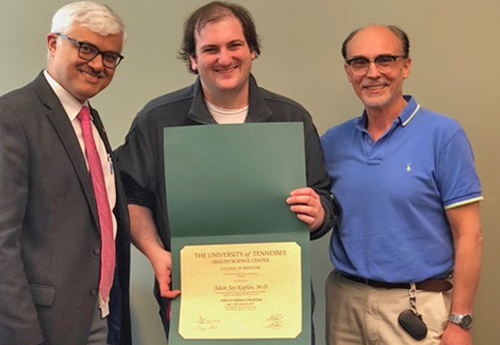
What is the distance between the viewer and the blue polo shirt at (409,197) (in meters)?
1.58

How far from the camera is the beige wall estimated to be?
207 centimetres

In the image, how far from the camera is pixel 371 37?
170 cm

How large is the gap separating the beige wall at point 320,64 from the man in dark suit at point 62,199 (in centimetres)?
74

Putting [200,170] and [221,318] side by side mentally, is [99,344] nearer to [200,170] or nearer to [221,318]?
[221,318]

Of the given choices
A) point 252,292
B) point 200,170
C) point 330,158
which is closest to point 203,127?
point 200,170

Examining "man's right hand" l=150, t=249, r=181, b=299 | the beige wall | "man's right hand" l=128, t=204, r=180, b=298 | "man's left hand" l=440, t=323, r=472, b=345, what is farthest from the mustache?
"man's left hand" l=440, t=323, r=472, b=345

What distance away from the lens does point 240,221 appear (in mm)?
1336

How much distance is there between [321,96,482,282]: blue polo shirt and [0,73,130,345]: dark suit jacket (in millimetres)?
832

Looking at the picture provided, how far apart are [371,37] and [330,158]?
435mm

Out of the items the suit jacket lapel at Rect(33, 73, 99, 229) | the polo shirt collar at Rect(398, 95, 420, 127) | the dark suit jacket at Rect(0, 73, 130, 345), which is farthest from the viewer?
the polo shirt collar at Rect(398, 95, 420, 127)

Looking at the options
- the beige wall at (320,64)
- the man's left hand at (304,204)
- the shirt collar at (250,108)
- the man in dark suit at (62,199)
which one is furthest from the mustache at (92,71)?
the beige wall at (320,64)

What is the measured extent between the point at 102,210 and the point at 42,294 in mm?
273

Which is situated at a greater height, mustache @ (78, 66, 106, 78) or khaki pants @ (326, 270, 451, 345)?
mustache @ (78, 66, 106, 78)
